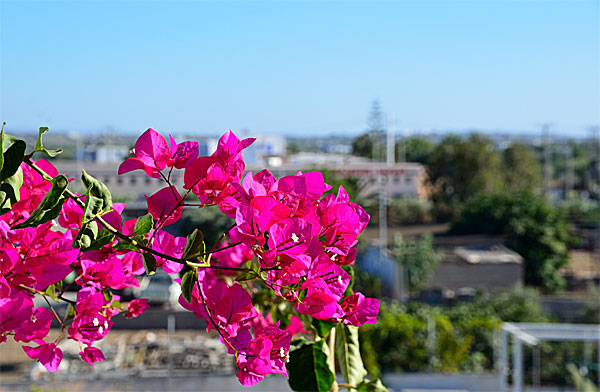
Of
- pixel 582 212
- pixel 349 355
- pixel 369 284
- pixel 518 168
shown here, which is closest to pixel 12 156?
pixel 349 355

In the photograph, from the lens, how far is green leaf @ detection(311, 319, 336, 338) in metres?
0.36

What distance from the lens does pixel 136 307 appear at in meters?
0.37

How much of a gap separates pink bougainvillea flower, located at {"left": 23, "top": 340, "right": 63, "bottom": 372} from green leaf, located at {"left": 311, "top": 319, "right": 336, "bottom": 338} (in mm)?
136

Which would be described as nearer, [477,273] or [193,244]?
[193,244]

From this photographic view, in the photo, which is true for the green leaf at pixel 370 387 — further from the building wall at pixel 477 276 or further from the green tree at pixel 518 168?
the green tree at pixel 518 168

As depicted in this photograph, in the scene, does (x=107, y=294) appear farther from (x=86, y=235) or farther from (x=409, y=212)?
(x=409, y=212)

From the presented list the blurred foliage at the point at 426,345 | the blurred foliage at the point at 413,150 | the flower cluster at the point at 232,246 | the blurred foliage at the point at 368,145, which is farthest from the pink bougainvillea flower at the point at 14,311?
the blurred foliage at the point at 413,150

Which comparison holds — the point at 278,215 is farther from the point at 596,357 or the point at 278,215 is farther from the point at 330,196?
the point at 596,357

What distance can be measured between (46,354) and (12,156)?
12cm

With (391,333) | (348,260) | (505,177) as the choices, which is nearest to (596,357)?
(391,333)

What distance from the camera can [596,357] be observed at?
307cm

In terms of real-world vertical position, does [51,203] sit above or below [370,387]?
above

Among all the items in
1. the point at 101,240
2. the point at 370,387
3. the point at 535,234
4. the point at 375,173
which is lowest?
the point at 535,234

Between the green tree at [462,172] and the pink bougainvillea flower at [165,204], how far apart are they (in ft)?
46.3
